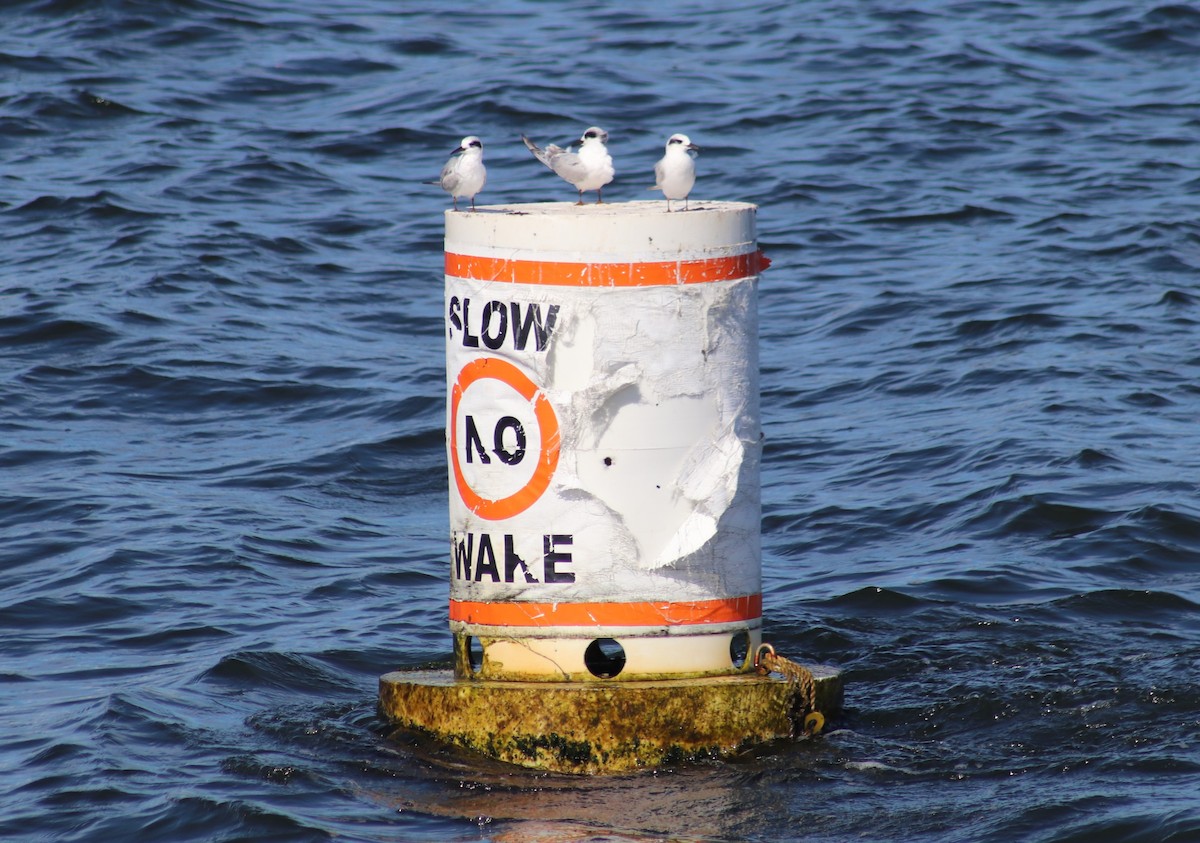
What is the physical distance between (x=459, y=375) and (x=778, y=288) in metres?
7.30

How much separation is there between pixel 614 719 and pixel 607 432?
0.94 m

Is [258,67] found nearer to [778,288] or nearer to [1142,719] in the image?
[778,288]

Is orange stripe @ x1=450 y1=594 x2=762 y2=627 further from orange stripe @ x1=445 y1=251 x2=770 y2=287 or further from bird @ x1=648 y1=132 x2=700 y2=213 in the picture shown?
bird @ x1=648 y1=132 x2=700 y2=213

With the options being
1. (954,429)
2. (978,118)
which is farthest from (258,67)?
(954,429)

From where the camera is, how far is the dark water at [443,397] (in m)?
5.49

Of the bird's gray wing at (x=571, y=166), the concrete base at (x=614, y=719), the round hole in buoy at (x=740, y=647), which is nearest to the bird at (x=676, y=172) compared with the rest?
the bird's gray wing at (x=571, y=166)

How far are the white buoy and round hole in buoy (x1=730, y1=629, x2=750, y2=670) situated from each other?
0.08 m

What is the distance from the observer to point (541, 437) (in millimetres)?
5512

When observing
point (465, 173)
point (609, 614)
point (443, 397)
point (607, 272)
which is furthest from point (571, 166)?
point (443, 397)

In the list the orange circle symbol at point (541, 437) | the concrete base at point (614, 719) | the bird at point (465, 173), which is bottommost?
the concrete base at point (614, 719)

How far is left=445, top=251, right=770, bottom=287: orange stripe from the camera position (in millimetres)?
5422

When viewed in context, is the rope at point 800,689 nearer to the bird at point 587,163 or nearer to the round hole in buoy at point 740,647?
the round hole in buoy at point 740,647

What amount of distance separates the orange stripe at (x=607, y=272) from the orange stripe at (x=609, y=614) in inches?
42.0

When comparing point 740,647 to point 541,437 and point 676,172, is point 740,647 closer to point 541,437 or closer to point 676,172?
point 541,437
